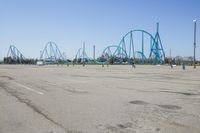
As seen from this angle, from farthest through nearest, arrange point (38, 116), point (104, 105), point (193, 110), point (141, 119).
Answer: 1. point (104, 105)
2. point (193, 110)
3. point (38, 116)
4. point (141, 119)

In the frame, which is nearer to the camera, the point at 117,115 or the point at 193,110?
the point at 117,115

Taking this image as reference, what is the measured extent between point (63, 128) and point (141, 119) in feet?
6.53

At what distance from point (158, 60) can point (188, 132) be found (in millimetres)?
126466

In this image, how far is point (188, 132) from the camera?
6555mm

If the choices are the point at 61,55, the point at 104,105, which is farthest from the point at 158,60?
the point at 104,105

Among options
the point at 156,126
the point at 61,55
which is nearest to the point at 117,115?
the point at 156,126

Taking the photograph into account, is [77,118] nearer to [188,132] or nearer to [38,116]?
[38,116]

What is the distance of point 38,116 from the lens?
852 cm

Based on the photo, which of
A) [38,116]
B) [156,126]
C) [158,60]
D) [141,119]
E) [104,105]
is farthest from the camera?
[158,60]

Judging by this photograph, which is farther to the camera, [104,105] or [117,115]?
[104,105]

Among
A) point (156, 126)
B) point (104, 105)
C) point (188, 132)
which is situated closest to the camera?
point (188, 132)

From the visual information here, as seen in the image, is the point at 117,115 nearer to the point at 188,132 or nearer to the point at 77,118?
the point at 77,118

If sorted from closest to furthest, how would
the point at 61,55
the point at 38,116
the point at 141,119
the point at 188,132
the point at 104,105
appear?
the point at 188,132, the point at 141,119, the point at 38,116, the point at 104,105, the point at 61,55

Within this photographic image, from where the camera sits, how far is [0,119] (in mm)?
8078
